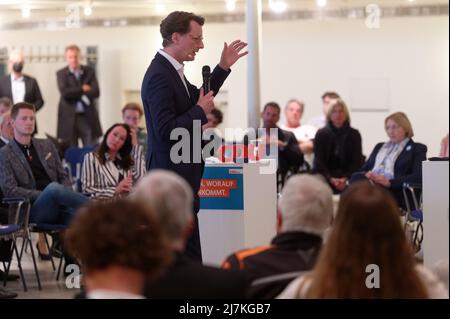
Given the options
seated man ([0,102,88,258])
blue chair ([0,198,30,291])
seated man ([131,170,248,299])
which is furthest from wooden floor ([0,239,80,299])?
seated man ([131,170,248,299])

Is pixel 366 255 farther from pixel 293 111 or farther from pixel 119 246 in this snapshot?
pixel 293 111

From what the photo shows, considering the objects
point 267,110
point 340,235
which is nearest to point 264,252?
point 340,235

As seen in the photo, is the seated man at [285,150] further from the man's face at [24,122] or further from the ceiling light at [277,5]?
the ceiling light at [277,5]

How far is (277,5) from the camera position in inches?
500

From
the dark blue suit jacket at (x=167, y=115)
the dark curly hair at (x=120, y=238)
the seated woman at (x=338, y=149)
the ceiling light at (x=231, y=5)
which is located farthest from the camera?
the ceiling light at (x=231, y=5)

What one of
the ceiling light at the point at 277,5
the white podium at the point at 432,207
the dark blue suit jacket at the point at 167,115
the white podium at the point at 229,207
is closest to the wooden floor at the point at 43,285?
the white podium at the point at 229,207

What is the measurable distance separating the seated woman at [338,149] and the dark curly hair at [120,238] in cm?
676

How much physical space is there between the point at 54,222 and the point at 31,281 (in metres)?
0.50

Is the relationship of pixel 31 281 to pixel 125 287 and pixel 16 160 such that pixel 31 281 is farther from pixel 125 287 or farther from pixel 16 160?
pixel 125 287

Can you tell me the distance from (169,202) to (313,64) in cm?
1080

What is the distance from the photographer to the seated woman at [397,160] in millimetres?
7531

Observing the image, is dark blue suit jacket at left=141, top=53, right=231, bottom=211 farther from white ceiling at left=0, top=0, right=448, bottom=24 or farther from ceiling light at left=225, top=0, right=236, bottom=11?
ceiling light at left=225, top=0, right=236, bottom=11

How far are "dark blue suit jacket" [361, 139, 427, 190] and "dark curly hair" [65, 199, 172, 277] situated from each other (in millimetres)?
5308

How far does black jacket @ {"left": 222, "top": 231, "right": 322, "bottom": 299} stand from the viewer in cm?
298
